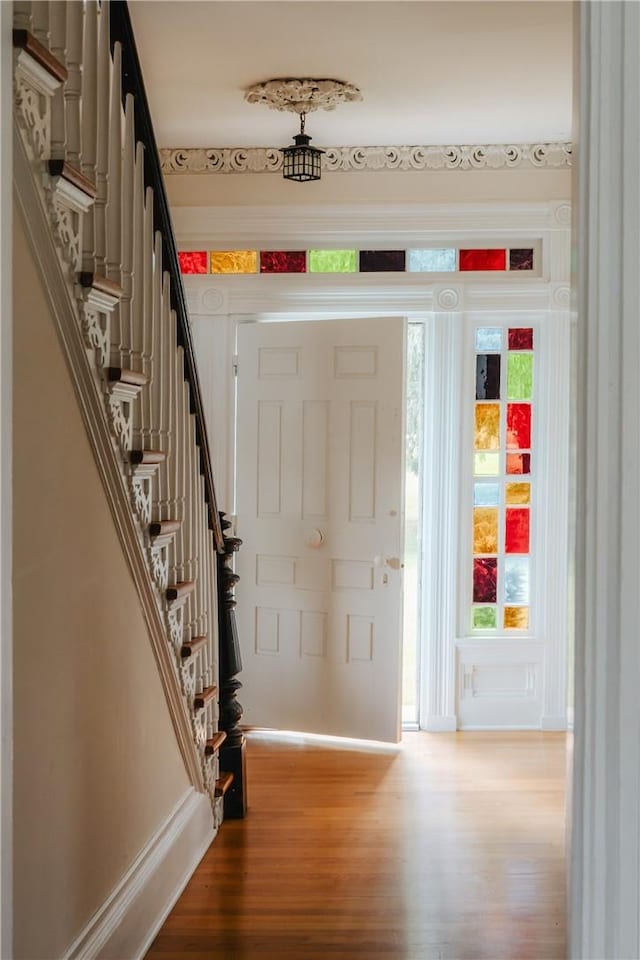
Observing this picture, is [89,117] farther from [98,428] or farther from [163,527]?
[163,527]

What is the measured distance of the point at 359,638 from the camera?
5.25 meters

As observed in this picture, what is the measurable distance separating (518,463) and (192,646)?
274 cm

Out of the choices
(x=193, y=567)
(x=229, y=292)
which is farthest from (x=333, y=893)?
(x=229, y=292)

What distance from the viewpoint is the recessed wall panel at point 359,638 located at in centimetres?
523

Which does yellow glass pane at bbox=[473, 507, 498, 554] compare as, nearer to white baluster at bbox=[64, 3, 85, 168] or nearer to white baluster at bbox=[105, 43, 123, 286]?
white baluster at bbox=[105, 43, 123, 286]

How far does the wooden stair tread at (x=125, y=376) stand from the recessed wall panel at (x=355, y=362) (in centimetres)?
275

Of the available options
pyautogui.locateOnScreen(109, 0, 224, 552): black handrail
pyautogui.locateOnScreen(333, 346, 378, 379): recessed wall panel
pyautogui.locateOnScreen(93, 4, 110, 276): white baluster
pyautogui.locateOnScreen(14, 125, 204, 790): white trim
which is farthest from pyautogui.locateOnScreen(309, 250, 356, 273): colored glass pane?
pyautogui.locateOnScreen(93, 4, 110, 276): white baluster

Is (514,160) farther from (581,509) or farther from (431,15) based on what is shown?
(581,509)

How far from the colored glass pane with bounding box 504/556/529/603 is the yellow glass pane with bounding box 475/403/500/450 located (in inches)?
24.7

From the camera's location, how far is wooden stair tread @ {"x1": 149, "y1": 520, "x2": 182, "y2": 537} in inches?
110

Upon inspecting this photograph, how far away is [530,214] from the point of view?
17.7ft

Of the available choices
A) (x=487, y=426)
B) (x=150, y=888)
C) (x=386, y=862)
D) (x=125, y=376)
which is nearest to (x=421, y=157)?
(x=487, y=426)

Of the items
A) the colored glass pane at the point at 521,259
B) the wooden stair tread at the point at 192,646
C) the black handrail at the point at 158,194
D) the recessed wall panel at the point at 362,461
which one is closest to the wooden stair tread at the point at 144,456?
the black handrail at the point at 158,194

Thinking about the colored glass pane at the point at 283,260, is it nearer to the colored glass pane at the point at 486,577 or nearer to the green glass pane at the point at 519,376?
the green glass pane at the point at 519,376
